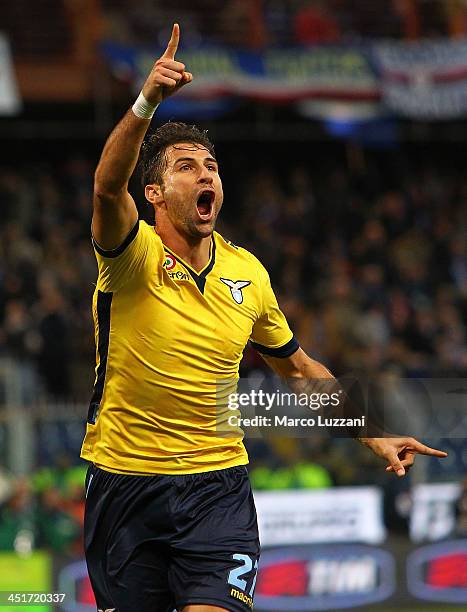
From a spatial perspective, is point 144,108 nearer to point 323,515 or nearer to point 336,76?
point 323,515

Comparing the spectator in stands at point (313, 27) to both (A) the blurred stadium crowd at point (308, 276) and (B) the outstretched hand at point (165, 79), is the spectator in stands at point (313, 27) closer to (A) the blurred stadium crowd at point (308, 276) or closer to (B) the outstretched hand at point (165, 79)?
(A) the blurred stadium crowd at point (308, 276)

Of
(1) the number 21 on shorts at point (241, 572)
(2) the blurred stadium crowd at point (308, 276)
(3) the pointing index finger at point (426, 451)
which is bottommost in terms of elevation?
(1) the number 21 on shorts at point (241, 572)

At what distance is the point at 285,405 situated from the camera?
5418mm

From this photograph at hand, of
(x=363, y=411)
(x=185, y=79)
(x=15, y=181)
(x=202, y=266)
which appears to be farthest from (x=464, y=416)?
(x=15, y=181)

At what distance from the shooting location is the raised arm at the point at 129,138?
155 inches

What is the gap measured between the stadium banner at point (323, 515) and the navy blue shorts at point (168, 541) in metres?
5.03

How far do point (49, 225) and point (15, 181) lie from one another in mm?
1718

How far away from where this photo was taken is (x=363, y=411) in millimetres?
5043

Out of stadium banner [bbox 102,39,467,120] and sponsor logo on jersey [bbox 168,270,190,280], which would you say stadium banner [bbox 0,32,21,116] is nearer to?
stadium banner [bbox 102,39,467,120]

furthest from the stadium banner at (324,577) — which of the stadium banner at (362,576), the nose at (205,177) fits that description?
the nose at (205,177)

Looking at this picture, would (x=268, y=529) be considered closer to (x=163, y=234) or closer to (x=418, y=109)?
(x=163, y=234)

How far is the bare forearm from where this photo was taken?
3969 mm

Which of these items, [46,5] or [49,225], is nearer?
[49,225]

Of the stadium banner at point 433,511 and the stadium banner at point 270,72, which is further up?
the stadium banner at point 270,72
